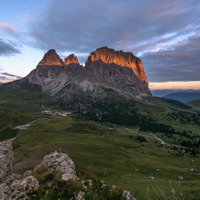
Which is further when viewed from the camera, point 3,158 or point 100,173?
point 100,173

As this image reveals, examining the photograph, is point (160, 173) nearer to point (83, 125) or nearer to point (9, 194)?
point (9, 194)

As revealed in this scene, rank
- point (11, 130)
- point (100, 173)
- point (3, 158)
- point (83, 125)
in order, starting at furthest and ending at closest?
point (83, 125) < point (11, 130) < point (100, 173) < point (3, 158)

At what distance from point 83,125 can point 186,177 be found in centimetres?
12845

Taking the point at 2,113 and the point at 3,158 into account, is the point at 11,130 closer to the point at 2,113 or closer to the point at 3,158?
the point at 2,113

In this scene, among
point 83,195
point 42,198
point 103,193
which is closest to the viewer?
point 42,198

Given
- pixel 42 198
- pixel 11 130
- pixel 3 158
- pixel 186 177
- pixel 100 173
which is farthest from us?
pixel 11 130

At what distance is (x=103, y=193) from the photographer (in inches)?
618

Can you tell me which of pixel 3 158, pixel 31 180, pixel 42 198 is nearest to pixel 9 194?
pixel 31 180

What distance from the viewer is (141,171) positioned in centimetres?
4747

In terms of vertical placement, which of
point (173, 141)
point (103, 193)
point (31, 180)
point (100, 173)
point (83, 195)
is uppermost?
point (31, 180)

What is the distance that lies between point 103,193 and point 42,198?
742 cm

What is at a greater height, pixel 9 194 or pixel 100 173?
pixel 9 194

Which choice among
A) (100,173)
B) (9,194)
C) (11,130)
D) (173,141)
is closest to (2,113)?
(11,130)

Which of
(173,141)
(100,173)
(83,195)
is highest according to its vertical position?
(83,195)
